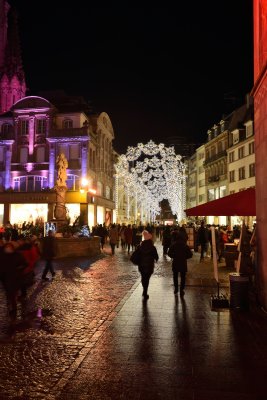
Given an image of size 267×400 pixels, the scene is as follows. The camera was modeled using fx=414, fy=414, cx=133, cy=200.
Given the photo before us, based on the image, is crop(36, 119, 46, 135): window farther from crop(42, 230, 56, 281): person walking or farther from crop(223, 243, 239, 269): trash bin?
crop(42, 230, 56, 281): person walking

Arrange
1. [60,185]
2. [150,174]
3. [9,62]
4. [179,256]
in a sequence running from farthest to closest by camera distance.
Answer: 1. [9,62]
2. [150,174]
3. [60,185]
4. [179,256]

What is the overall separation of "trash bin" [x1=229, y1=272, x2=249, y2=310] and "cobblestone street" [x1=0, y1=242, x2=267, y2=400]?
259 mm

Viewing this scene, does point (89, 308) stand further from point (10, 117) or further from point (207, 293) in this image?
point (10, 117)

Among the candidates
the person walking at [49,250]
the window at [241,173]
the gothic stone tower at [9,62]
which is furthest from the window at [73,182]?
the person walking at [49,250]

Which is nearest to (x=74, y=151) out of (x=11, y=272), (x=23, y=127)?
(x=23, y=127)

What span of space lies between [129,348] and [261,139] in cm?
575

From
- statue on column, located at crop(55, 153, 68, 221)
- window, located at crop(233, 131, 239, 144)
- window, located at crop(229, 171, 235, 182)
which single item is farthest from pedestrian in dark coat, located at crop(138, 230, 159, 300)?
window, located at crop(229, 171, 235, 182)

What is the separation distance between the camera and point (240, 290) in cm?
905

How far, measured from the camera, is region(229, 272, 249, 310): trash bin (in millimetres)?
8945

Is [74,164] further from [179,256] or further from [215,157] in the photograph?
[179,256]

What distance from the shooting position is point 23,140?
147 feet

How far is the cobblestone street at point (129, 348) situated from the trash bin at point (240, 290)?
0.85 ft

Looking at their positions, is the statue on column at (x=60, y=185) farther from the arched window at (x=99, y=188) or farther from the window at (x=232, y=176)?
the window at (x=232, y=176)

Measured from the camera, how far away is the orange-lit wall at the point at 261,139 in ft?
29.9
